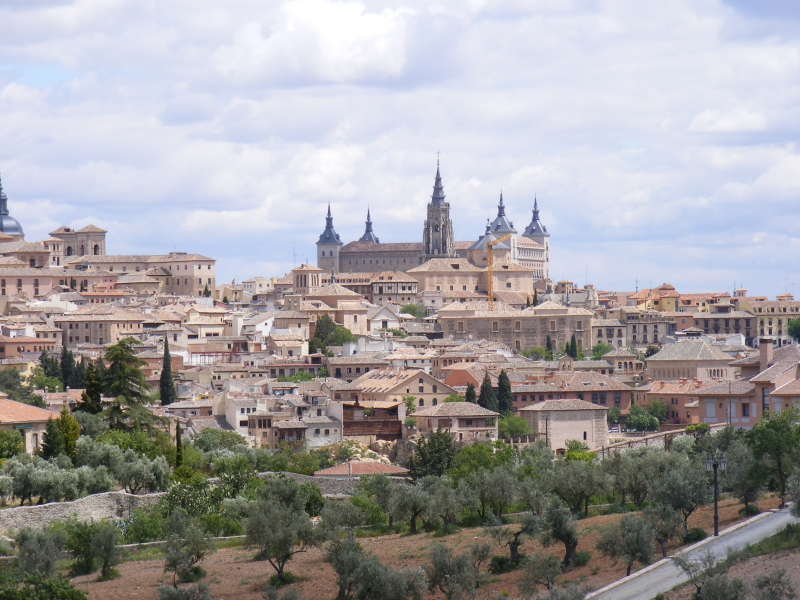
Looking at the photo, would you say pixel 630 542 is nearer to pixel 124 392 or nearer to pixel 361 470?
pixel 361 470

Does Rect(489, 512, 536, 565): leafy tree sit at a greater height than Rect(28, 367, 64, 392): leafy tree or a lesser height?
lesser

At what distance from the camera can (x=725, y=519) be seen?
32875 mm

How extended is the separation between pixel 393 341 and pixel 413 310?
2331cm

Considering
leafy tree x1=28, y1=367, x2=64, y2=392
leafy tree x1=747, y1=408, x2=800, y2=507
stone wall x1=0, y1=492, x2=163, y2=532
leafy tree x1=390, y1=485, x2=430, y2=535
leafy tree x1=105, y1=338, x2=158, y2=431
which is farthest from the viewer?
leafy tree x1=28, y1=367, x2=64, y2=392

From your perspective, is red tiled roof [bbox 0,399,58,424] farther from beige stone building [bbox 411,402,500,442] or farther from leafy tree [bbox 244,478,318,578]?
beige stone building [bbox 411,402,500,442]

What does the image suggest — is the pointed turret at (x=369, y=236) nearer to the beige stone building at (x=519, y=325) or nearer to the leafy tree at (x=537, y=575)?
the beige stone building at (x=519, y=325)

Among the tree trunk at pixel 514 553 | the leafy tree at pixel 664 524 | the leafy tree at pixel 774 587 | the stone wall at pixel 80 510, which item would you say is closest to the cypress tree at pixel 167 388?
the stone wall at pixel 80 510

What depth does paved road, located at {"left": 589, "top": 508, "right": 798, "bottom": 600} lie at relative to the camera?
27.5 metres

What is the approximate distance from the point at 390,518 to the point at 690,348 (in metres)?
59.5

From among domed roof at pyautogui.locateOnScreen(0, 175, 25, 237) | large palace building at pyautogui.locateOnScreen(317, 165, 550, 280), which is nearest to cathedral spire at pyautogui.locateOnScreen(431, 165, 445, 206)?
large palace building at pyautogui.locateOnScreen(317, 165, 550, 280)

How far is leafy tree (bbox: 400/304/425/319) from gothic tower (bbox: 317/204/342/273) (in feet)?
160

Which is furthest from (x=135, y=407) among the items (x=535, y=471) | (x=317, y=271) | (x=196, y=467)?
(x=317, y=271)

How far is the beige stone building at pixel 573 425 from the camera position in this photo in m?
65.8

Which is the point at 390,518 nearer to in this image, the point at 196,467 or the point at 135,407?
the point at 196,467
